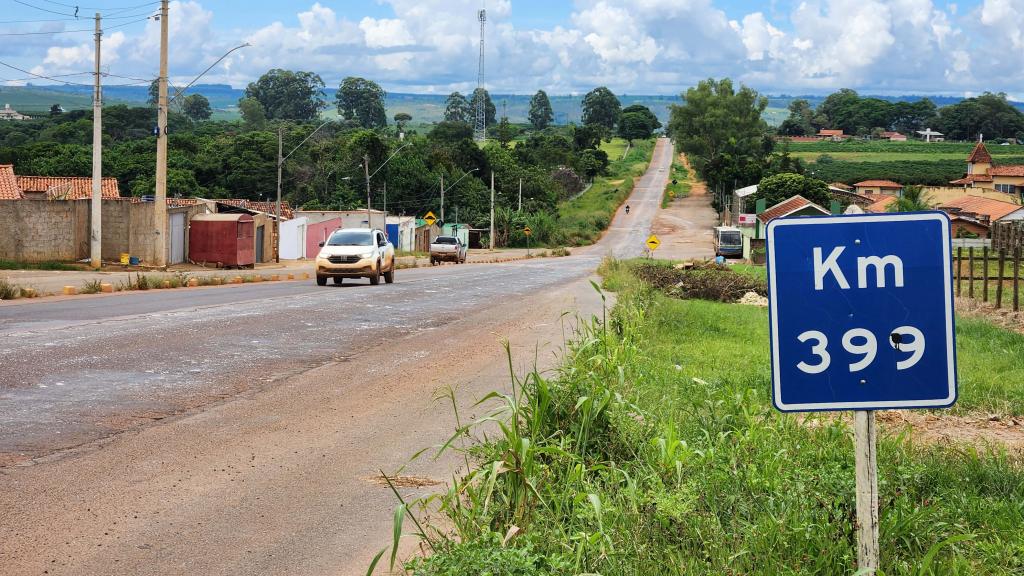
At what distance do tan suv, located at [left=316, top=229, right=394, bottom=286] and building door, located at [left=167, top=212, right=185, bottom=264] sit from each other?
42.5 feet

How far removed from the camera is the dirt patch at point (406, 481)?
25.0 ft

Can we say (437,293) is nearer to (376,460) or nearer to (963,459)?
(376,460)

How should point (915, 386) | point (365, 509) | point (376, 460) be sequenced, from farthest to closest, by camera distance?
point (376, 460) < point (365, 509) < point (915, 386)

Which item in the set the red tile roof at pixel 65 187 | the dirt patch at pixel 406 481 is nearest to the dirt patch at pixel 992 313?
the dirt patch at pixel 406 481

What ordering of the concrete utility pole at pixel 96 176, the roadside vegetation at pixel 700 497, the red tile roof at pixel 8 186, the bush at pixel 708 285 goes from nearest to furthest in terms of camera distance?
the roadside vegetation at pixel 700 497 → the bush at pixel 708 285 → the concrete utility pole at pixel 96 176 → the red tile roof at pixel 8 186

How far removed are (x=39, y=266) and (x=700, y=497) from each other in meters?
35.0

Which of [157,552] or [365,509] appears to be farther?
[365,509]

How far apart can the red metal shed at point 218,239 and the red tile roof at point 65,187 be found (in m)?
16.0

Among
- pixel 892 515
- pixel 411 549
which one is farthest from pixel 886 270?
pixel 411 549

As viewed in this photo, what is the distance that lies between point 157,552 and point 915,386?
13.6 ft

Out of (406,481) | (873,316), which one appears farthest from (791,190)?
(873,316)

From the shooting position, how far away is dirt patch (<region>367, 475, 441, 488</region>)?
7.63 meters

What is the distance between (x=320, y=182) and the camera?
291 ft

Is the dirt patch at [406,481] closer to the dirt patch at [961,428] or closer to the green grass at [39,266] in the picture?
the dirt patch at [961,428]
